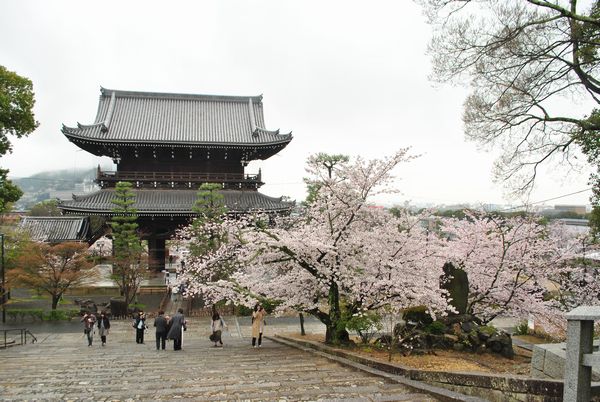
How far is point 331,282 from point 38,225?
25567 mm

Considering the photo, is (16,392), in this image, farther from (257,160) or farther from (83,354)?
(257,160)

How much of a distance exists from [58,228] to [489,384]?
96.2 feet

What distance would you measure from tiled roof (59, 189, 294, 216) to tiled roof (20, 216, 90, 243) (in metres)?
2.97

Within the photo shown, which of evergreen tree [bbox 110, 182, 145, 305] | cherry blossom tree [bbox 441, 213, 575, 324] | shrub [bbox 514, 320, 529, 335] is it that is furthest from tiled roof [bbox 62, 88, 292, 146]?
shrub [bbox 514, 320, 529, 335]

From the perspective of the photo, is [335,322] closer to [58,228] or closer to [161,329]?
[161,329]

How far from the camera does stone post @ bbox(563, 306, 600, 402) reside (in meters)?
4.17

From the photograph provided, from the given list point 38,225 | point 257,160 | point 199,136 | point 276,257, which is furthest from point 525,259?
point 38,225

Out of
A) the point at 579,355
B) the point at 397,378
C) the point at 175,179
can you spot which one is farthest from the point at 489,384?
the point at 175,179

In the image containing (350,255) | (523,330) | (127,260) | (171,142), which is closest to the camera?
(350,255)

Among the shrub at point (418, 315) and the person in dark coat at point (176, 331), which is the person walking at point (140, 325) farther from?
the shrub at point (418, 315)

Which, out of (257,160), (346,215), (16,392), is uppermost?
(257,160)

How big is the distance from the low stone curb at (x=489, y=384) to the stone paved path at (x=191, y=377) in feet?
1.33

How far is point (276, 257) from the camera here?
12.0 meters

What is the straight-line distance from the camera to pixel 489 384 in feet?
19.8
